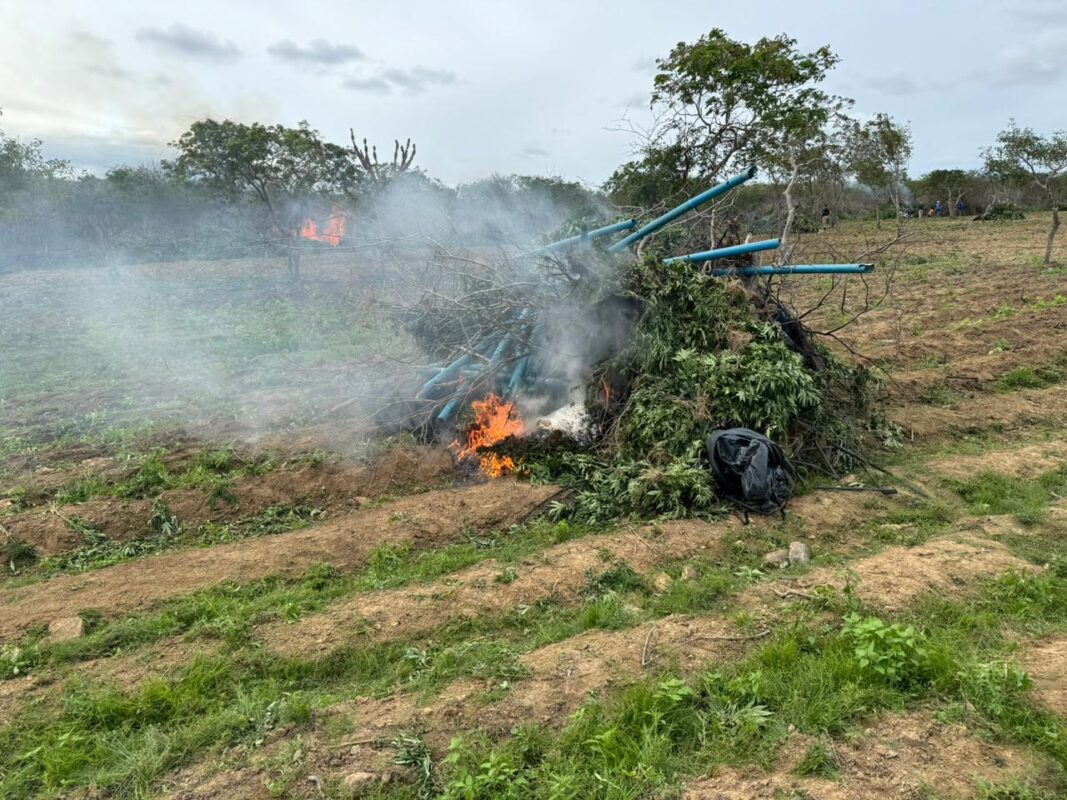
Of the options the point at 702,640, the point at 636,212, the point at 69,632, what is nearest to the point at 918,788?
the point at 702,640

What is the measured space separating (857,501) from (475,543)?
313cm

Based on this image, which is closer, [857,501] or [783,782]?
[783,782]

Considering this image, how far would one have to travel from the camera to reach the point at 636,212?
27.6ft

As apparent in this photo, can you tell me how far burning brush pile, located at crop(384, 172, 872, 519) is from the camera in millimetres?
5574

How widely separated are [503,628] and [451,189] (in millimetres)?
10454

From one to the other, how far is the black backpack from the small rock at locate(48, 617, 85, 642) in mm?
4429

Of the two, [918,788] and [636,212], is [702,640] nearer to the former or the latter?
[918,788]

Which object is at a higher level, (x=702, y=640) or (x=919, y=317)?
(x=919, y=317)

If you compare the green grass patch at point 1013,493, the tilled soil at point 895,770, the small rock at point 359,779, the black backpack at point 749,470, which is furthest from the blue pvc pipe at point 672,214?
the small rock at point 359,779

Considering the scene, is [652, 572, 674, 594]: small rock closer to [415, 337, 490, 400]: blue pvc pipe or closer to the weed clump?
the weed clump

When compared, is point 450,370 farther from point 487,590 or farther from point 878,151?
point 878,151

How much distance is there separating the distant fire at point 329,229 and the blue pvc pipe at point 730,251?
658 centimetres

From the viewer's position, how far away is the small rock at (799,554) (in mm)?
4387

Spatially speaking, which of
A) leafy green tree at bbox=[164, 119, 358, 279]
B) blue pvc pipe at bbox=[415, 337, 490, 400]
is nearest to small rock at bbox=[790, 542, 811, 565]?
blue pvc pipe at bbox=[415, 337, 490, 400]
